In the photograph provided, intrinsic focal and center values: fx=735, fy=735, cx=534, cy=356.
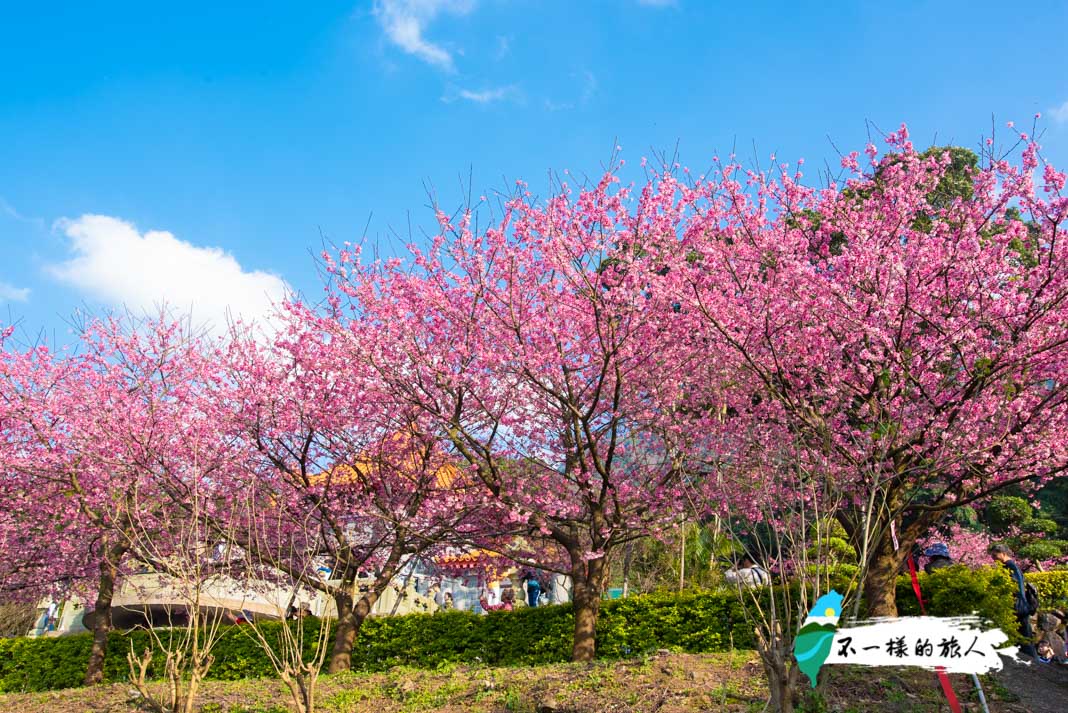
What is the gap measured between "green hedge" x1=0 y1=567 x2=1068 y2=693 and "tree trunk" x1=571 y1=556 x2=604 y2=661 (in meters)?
0.70

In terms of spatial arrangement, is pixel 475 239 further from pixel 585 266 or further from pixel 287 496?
pixel 287 496

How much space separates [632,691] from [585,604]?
7.97 ft

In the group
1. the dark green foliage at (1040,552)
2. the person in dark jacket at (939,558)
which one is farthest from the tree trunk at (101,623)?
the dark green foliage at (1040,552)

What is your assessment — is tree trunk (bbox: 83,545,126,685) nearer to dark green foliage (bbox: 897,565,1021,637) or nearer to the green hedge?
the green hedge

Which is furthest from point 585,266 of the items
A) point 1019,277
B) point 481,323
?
point 1019,277

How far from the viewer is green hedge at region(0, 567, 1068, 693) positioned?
8.43m

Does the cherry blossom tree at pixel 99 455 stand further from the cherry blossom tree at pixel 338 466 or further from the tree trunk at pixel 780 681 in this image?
the tree trunk at pixel 780 681

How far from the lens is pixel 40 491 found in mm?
12875

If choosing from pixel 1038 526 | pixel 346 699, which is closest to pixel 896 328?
pixel 346 699

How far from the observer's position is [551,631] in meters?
10.8

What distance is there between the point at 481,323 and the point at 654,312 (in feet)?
7.17

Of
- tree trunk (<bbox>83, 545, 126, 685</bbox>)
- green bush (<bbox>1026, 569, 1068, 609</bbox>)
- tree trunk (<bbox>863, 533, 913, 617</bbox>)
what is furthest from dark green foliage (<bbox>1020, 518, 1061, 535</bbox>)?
tree trunk (<bbox>83, 545, 126, 685</bbox>)

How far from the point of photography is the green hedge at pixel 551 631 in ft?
27.7

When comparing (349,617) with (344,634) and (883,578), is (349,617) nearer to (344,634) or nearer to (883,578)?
(344,634)
